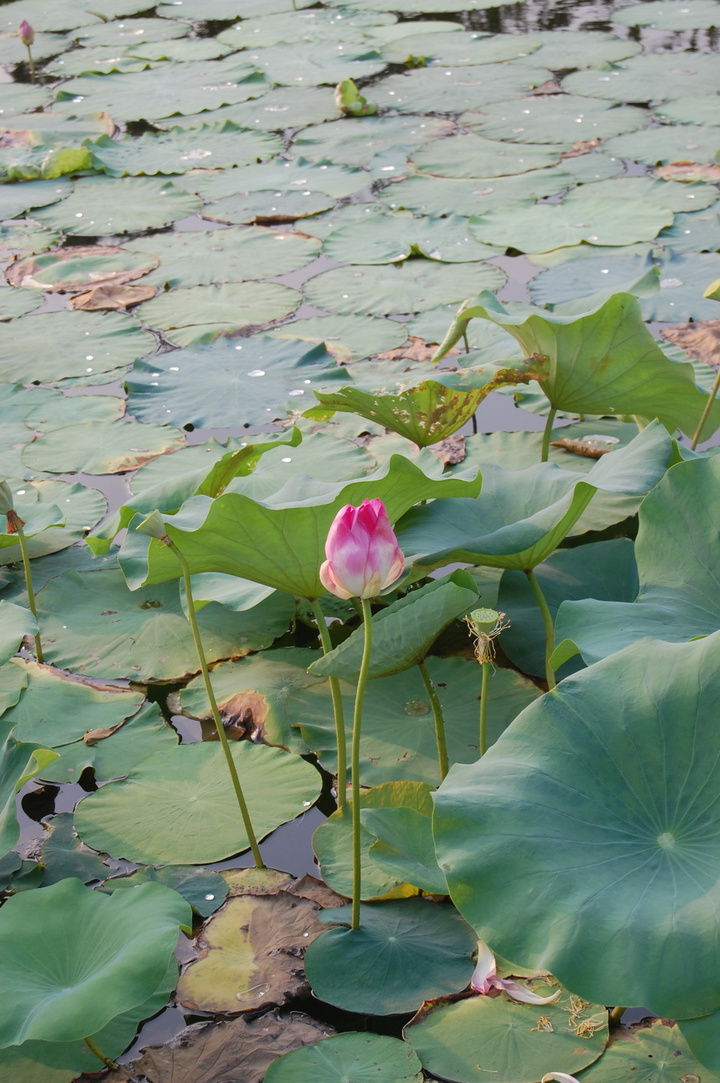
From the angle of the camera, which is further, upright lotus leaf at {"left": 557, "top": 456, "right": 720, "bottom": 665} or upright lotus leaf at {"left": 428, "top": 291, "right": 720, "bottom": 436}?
upright lotus leaf at {"left": 428, "top": 291, "right": 720, "bottom": 436}

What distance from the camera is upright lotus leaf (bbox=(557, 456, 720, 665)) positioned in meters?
1.58

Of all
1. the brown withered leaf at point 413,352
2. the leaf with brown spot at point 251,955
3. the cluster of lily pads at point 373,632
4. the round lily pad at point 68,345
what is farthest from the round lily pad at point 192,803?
the round lily pad at point 68,345

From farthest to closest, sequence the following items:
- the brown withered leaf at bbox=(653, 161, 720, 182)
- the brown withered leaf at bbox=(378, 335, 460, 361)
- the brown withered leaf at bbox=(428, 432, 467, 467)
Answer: the brown withered leaf at bbox=(653, 161, 720, 182) → the brown withered leaf at bbox=(378, 335, 460, 361) → the brown withered leaf at bbox=(428, 432, 467, 467)

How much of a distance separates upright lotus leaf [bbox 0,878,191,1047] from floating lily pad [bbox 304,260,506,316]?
7.64 ft

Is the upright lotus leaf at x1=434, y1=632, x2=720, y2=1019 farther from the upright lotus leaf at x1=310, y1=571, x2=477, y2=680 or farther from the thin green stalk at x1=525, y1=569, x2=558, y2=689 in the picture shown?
the thin green stalk at x1=525, y1=569, x2=558, y2=689

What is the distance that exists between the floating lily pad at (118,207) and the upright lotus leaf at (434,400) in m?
2.30

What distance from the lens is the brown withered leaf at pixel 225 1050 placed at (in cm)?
137

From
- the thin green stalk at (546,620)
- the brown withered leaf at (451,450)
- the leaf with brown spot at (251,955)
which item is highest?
the thin green stalk at (546,620)

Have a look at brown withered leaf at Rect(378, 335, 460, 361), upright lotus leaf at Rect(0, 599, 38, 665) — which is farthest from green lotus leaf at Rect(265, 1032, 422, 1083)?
brown withered leaf at Rect(378, 335, 460, 361)

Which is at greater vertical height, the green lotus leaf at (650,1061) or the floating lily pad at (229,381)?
the floating lily pad at (229,381)

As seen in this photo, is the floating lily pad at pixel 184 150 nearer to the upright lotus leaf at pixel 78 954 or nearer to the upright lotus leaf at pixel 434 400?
the upright lotus leaf at pixel 434 400

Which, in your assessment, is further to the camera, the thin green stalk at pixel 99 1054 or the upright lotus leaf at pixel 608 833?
the thin green stalk at pixel 99 1054

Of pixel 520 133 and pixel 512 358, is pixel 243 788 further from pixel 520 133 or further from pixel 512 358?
pixel 520 133

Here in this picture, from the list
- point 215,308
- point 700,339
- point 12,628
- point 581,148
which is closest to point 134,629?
point 12,628
